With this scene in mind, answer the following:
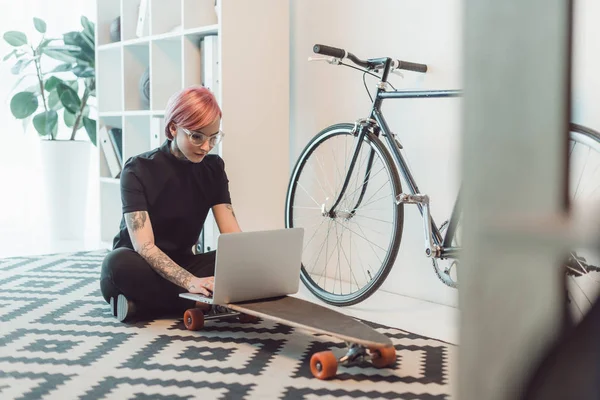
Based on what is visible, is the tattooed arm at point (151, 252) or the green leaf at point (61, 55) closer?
the tattooed arm at point (151, 252)

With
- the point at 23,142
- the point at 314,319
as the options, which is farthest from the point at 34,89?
the point at 314,319

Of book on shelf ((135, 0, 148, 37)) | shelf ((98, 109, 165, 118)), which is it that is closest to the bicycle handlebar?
shelf ((98, 109, 165, 118))

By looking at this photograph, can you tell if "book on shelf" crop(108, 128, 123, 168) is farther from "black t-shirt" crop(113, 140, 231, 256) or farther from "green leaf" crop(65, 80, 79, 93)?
"black t-shirt" crop(113, 140, 231, 256)

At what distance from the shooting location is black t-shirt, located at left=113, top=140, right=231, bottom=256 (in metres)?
2.29

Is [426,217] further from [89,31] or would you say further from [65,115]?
[65,115]

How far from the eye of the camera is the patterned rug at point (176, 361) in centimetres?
163

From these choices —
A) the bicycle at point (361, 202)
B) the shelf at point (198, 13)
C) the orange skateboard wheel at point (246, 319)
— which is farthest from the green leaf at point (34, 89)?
the orange skateboard wheel at point (246, 319)

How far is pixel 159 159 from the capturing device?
2346mm

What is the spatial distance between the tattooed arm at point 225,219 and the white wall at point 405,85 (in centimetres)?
71

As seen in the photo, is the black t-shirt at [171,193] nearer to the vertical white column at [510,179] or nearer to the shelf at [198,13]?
the shelf at [198,13]

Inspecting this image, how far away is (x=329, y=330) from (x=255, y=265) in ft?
1.18

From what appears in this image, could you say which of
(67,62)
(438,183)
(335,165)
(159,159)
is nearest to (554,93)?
(159,159)

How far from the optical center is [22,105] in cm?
416

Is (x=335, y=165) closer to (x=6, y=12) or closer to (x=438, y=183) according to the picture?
(x=438, y=183)
